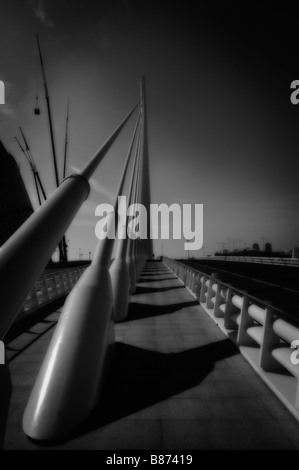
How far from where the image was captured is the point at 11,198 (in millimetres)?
92125

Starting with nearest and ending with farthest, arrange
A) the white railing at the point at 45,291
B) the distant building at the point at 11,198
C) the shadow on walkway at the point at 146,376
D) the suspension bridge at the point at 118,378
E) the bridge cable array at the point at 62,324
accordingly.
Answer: the bridge cable array at the point at 62,324, the suspension bridge at the point at 118,378, the shadow on walkway at the point at 146,376, the white railing at the point at 45,291, the distant building at the point at 11,198

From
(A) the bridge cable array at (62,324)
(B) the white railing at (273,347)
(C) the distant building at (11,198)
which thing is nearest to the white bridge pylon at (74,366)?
(A) the bridge cable array at (62,324)

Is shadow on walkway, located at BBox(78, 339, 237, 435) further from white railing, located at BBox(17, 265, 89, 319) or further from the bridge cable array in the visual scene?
white railing, located at BBox(17, 265, 89, 319)

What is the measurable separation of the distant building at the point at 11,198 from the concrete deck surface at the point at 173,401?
8492 centimetres

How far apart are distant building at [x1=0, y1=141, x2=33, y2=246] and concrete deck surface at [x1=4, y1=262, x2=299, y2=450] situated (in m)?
84.9

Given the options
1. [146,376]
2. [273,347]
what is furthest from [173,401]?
[273,347]

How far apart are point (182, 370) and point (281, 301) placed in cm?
652

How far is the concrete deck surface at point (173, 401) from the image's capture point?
276 centimetres

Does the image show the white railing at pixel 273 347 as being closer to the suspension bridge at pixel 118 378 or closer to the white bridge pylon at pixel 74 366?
the suspension bridge at pixel 118 378

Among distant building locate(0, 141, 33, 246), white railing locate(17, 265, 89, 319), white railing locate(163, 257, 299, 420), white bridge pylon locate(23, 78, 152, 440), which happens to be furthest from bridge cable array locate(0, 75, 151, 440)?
distant building locate(0, 141, 33, 246)

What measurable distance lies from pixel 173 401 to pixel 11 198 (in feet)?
338

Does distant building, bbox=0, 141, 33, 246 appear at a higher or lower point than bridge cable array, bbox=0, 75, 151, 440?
higher

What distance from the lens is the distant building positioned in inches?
3285

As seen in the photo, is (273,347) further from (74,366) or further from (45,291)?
(45,291)
